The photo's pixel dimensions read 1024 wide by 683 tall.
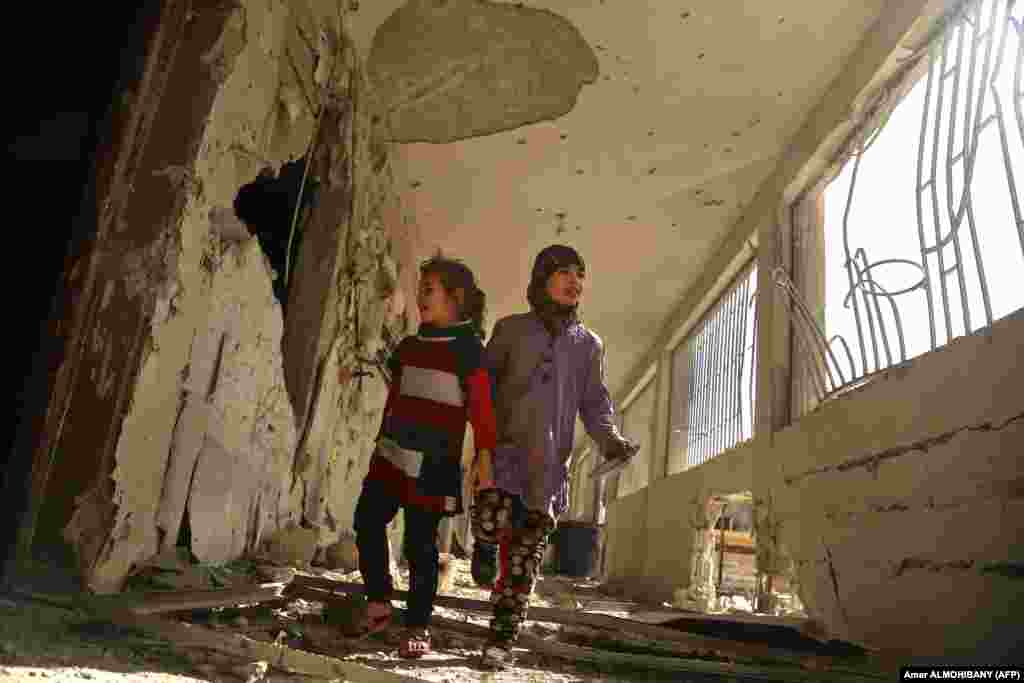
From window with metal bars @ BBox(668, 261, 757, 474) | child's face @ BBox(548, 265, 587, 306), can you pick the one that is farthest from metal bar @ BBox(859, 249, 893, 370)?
window with metal bars @ BBox(668, 261, 757, 474)

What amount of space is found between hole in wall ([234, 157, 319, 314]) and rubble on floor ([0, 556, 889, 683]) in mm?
1189

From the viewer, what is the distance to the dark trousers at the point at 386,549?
6.34ft

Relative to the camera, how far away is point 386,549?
2029mm

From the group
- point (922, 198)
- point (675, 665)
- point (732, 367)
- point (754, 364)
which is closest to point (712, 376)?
point (732, 367)

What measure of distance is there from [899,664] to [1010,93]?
184 centimetres

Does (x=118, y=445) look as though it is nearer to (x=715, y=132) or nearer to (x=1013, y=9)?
(x=1013, y=9)

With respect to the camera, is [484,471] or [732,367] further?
[732,367]

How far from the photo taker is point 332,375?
3.84 meters

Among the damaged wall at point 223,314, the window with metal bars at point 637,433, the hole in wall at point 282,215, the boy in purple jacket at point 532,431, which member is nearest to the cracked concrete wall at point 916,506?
the boy in purple jacket at point 532,431

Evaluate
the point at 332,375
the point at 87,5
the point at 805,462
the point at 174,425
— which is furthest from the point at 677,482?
the point at 87,5

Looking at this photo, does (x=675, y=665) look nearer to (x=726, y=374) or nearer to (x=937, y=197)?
(x=937, y=197)

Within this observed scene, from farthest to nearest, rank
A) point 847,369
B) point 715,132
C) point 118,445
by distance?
point 715,132 < point 847,369 < point 118,445

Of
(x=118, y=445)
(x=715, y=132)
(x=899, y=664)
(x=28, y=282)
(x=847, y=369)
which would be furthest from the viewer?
(x=715, y=132)

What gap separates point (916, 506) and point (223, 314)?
2400 mm
